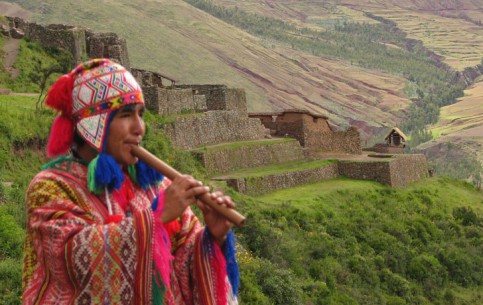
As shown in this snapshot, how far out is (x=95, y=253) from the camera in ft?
14.4

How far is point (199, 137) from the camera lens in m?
32.3

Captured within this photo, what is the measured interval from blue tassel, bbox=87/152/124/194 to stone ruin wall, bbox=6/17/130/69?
948 inches

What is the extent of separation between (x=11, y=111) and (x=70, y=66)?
8406mm

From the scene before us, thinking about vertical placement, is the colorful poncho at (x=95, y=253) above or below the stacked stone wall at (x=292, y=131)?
above

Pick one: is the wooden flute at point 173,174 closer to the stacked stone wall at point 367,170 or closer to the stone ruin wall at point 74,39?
the stone ruin wall at point 74,39

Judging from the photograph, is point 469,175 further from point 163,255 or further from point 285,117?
point 163,255

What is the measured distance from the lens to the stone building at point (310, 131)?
40.4 metres

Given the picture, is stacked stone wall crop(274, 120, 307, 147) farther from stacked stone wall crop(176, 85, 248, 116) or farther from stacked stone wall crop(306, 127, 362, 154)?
stacked stone wall crop(176, 85, 248, 116)

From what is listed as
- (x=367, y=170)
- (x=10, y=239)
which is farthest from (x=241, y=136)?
(x=10, y=239)

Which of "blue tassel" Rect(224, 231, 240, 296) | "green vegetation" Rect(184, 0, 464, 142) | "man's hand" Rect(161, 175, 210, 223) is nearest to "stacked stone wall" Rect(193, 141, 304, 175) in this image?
"blue tassel" Rect(224, 231, 240, 296)

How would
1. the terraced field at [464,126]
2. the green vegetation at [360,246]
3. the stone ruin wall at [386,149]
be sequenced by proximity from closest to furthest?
the green vegetation at [360,246] → the stone ruin wall at [386,149] → the terraced field at [464,126]

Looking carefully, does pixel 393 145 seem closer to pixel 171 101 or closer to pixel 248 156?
pixel 248 156

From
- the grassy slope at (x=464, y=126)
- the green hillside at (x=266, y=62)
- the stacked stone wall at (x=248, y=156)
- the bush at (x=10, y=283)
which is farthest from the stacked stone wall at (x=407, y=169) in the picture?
the grassy slope at (x=464, y=126)

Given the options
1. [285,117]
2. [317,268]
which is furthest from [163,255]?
[285,117]
